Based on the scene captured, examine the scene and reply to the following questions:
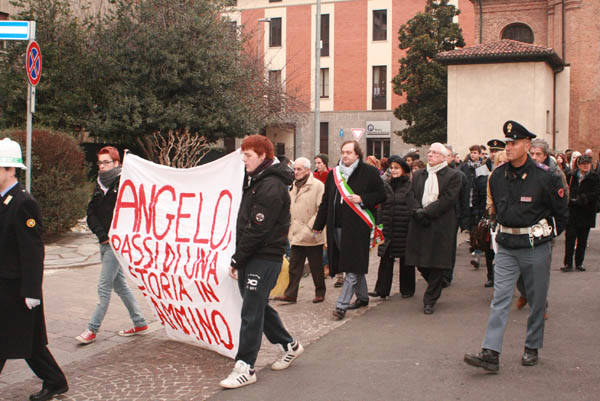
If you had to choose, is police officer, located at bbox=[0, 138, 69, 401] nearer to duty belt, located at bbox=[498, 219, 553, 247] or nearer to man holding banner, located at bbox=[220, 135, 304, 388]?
man holding banner, located at bbox=[220, 135, 304, 388]

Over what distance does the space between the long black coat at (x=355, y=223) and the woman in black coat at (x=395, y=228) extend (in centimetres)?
90

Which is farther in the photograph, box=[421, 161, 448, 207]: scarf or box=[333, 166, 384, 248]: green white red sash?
box=[421, 161, 448, 207]: scarf

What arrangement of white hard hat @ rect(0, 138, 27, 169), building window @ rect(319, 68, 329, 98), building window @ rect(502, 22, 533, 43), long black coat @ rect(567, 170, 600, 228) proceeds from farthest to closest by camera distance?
building window @ rect(319, 68, 329, 98), building window @ rect(502, 22, 533, 43), long black coat @ rect(567, 170, 600, 228), white hard hat @ rect(0, 138, 27, 169)

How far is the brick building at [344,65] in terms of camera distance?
4944 cm

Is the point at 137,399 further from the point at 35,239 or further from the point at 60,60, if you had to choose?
the point at 60,60

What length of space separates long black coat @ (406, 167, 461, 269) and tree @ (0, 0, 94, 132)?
659 inches

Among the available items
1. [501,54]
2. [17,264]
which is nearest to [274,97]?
[501,54]

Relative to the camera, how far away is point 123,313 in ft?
26.6

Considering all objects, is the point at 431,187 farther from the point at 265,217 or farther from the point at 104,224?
the point at 104,224

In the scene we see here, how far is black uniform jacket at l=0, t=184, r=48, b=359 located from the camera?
465cm

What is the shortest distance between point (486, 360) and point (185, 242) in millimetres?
2746

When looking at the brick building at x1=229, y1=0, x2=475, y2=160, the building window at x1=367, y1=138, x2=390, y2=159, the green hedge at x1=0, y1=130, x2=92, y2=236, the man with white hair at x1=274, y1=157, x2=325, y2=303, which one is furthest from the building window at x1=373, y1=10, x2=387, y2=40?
the man with white hair at x1=274, y1=157, x2=325, y2=303

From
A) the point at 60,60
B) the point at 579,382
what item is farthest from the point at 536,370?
the point at 60,60

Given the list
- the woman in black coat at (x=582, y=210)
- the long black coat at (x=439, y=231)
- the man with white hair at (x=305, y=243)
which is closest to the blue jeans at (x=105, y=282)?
the man with white hair at (x=305, y=243)
